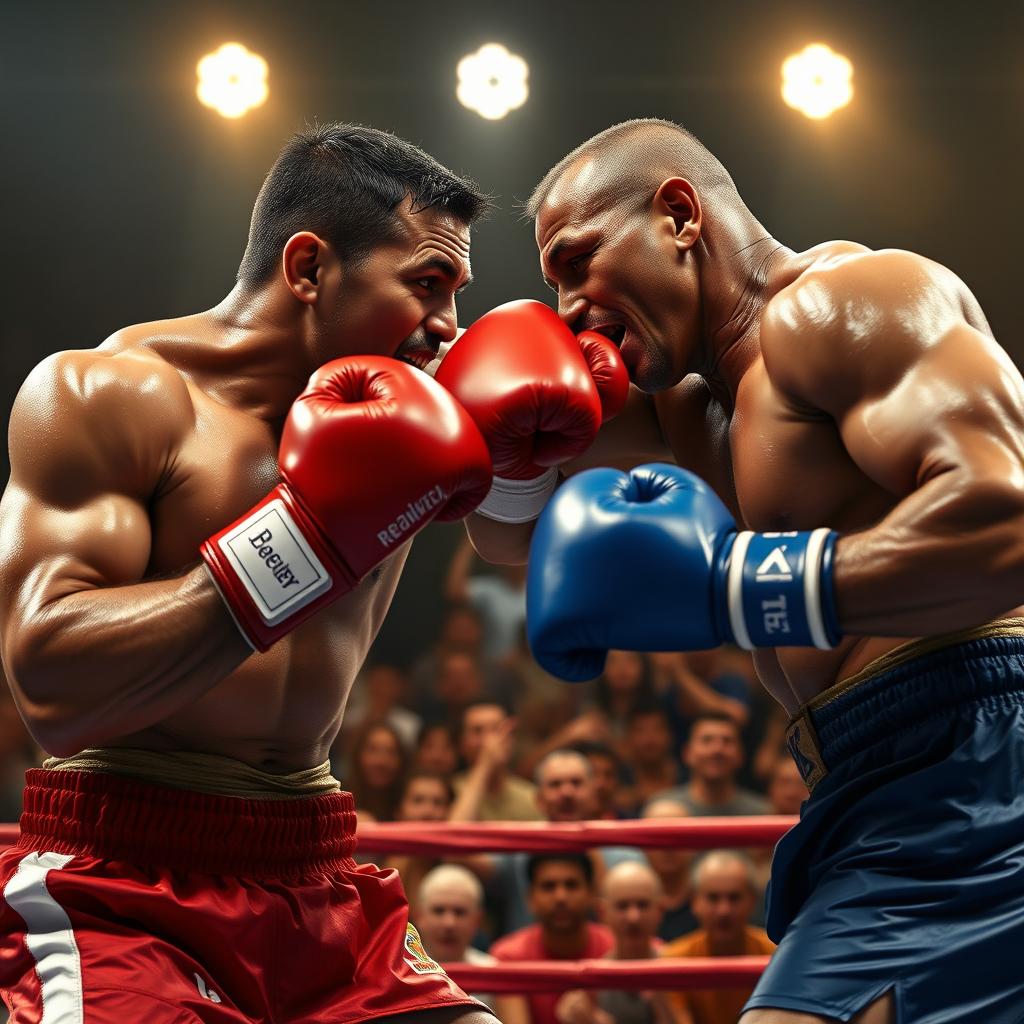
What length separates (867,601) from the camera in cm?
139

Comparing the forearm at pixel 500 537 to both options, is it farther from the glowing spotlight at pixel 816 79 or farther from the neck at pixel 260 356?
the glowing spotlight at pixel 816 79

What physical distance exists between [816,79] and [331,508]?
172 inches

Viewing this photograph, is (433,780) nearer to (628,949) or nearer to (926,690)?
(628,949)

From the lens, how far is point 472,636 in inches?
186

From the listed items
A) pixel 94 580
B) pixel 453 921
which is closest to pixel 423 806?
pixel 453 921

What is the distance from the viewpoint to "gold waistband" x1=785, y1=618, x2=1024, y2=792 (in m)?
1.56

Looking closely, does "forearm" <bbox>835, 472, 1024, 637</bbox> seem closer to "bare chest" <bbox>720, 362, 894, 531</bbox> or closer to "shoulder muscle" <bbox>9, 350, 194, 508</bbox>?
"bare chest" <bbox>720, 362, 894, 531</bbox>

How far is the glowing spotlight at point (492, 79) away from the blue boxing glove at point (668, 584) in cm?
409

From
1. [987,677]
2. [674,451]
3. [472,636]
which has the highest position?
[674,451]

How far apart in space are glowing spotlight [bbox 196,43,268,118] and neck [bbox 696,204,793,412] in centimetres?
371

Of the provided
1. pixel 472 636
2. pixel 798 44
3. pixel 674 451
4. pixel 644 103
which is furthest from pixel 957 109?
pixel 674 451

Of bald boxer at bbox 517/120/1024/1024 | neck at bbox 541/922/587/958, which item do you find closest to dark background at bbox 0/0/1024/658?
neck at bbox 541/922/587/958

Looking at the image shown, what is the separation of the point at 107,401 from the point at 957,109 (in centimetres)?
456

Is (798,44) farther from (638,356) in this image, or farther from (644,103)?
(638,356)
